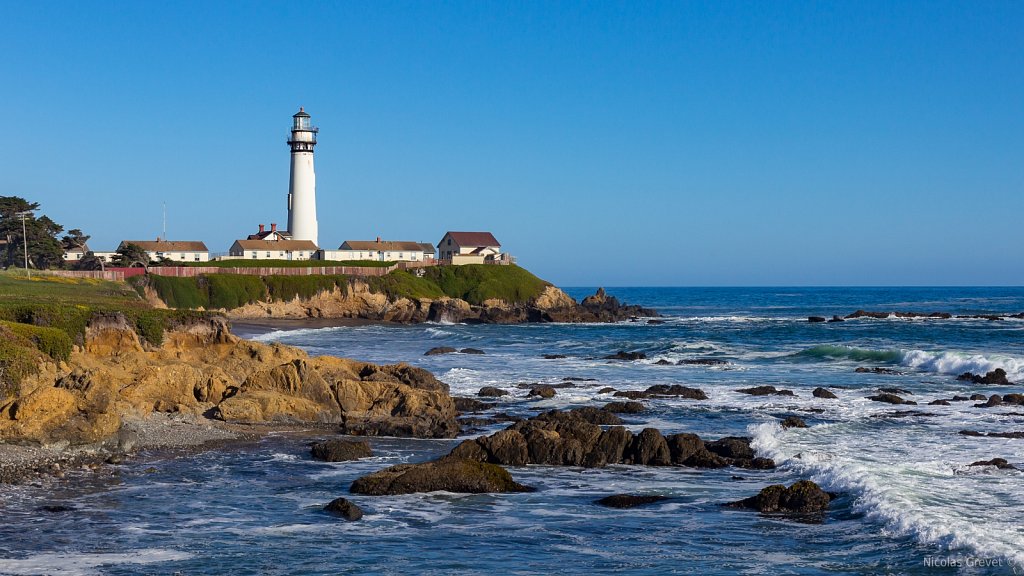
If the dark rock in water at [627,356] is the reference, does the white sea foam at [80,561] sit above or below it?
below

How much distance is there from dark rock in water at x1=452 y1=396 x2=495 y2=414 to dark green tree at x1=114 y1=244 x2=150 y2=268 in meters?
60.4

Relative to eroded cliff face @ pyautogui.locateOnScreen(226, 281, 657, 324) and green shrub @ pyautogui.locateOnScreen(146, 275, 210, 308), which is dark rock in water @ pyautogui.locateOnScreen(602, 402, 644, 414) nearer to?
green shrub @ pyautogui.locateOnScreen(146, 275, 210, 308)

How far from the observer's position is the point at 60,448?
19.5 m

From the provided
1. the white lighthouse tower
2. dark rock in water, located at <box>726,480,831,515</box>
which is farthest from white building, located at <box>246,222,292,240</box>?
dark rock in water, located at <box>726,480,831,515</box>

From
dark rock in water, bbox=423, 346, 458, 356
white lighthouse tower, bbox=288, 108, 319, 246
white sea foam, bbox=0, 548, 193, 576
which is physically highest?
white lighthouse tower, bbox=288, 108, 319, 246

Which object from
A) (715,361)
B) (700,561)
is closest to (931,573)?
(700,561)

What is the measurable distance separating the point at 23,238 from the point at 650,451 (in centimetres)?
6227

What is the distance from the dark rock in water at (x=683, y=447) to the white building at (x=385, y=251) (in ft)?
276

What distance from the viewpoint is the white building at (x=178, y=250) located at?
324 ft

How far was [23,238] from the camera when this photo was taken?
70.6m

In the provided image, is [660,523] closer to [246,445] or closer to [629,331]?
[246,445]

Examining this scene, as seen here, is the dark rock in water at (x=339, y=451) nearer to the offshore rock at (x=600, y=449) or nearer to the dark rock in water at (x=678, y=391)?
the offshore rock at (x=600, y=449)

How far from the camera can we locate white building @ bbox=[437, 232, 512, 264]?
104 m

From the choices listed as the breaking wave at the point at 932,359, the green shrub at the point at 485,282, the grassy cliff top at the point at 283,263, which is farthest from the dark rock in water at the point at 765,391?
the grassy cliff top at the point at 283,263
